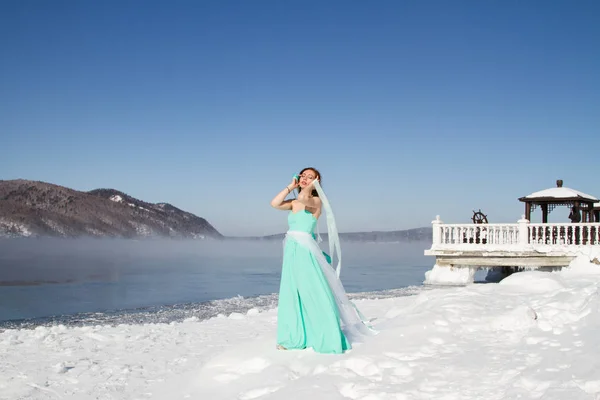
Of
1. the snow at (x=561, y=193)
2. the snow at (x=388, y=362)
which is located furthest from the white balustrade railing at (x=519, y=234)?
the snow at (x=388, y=362)

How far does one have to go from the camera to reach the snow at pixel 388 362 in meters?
4.29

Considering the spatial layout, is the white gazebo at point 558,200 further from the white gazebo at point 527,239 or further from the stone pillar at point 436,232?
A: the stone pillar at point 436,232

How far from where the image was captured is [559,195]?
2006 cm

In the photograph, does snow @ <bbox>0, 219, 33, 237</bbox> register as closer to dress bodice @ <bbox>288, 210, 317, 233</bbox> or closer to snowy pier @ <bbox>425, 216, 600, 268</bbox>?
snowy pier @ <bbox>425, 216, 600, 268</bbox>

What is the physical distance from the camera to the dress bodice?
19.0 ft

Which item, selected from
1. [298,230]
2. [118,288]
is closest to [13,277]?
[118,288]

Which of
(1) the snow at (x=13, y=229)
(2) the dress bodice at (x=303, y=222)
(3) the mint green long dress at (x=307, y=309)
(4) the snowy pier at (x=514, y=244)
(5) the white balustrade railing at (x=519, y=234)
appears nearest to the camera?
(3) the mint green long dress at (x=307, y=309)

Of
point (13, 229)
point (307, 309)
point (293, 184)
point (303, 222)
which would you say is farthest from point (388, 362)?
point (13, 229)

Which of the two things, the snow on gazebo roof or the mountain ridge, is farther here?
the mountain ridge

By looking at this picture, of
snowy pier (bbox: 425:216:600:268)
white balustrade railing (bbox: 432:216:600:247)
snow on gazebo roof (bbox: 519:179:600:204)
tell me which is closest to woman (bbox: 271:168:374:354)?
snowy pier (bbox: 425:216:600:268)

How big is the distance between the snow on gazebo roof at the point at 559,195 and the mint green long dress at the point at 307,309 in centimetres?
1672

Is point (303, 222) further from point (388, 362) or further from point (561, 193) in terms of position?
point (561, 193)

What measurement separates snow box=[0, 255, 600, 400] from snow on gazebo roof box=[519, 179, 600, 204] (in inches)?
555

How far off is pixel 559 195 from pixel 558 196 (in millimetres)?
68
